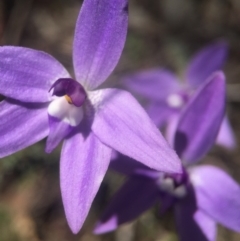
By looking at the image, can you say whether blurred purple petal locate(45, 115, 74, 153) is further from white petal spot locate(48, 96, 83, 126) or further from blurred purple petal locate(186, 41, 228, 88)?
blurred purple petal locate(186, 41, 228, 88)

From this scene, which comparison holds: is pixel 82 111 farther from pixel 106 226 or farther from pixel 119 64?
pixel 119 64

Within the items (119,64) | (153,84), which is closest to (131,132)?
(153,84)

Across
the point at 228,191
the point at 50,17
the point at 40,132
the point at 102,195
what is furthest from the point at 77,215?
the point at 50,17

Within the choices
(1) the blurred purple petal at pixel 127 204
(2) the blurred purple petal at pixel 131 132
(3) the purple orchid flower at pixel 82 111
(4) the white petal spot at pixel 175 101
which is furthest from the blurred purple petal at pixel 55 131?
(4) the white petal spot at pixel 175 101

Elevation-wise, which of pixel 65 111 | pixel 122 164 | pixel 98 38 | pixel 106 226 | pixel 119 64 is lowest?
pixel 119 64

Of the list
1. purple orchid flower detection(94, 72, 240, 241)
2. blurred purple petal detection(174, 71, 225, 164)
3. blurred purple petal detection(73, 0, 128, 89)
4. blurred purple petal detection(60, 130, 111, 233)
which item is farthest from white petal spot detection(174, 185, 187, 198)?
blurred purple petal detection(73, 0, 128, 89)

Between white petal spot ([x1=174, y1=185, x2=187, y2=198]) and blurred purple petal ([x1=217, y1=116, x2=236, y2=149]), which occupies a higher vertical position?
white petal spot ([x1=174, y1=185, x2=187, y2=198])
